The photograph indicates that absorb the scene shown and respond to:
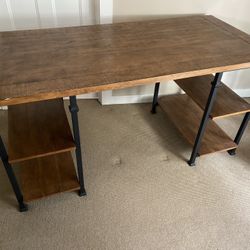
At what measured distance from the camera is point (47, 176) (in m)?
1.46

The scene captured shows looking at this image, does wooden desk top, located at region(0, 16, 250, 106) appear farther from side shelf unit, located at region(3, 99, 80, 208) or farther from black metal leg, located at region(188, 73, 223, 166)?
side shelf unit, located at region(3, 99, 80, 208)

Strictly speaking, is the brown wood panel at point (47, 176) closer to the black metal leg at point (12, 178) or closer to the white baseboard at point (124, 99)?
the black metal leg at point (12, 178)

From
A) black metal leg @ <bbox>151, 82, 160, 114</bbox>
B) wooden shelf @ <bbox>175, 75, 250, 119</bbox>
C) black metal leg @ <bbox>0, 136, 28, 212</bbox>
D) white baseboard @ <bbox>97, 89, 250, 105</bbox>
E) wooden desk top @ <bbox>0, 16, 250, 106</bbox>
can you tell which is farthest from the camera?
white baseboard @ <bbox>97, 89, 250, 105</bbox>

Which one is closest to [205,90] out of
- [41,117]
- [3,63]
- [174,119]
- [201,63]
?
[174,119]

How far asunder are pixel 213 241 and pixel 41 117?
1085 mm

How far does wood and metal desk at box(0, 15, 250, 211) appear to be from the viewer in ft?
3.42

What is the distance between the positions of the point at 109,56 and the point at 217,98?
78 cm

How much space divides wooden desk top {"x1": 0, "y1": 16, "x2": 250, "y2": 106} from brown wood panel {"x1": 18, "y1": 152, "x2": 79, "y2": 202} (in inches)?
24.4

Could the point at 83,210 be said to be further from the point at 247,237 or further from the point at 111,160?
the point at 247,237

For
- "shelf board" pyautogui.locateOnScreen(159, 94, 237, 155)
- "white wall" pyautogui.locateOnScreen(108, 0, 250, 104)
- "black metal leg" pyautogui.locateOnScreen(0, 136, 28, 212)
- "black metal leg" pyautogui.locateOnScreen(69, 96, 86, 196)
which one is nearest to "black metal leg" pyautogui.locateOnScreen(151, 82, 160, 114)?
"shelf board" pyautogui.locateOnScreen(159, 94, 237, 155)

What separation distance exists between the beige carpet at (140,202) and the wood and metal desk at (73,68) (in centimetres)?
13

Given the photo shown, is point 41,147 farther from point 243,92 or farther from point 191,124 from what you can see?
point 243,92

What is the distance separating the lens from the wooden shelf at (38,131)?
47.6 inches

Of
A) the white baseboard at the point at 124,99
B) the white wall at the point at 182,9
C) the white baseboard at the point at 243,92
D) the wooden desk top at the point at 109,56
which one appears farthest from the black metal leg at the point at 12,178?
the white baseboard at the point at 243,92
